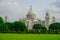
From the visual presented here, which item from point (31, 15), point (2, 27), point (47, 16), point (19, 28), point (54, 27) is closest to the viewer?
point (2, 27)

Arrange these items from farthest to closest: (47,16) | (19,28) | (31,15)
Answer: (47,16)
(31,15)
(19,28)

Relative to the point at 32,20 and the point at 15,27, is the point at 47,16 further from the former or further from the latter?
the point at 15,27

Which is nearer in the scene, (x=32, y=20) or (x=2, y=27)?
(x=2, y=27)

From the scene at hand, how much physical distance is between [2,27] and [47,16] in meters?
51.6

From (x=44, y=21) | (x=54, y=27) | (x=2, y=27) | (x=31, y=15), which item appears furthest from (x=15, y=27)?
(x=44, y=21)

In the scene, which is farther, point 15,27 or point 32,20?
point 32,20

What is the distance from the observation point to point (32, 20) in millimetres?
120125

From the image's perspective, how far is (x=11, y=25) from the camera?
274ft

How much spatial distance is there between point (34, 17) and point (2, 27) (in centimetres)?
4467

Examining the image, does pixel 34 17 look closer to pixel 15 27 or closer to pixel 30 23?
pixel 30 23

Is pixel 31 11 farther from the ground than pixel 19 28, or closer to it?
farther from the ground

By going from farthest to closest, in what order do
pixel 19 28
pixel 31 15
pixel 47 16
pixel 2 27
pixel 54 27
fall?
1. pixel 47 16
2. pixel 31 15
3. pixel 54 27
4. pixel 19 28
5. pixel 2 27

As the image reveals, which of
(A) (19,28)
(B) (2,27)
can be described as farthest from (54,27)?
(B) (2,27)

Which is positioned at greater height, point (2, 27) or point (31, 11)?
point (31, 11)
